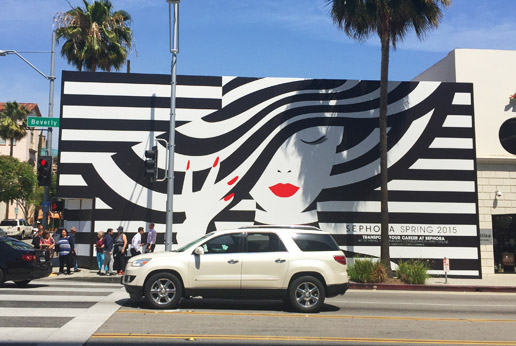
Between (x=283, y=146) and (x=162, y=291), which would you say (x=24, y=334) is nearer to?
(x=162, y=291)

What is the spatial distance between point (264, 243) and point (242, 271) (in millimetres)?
802

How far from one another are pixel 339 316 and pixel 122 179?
11.8 metres

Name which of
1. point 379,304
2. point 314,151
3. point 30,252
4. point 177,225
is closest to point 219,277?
point 379,304

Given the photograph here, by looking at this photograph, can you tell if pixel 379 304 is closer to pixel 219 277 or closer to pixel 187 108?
pixel 219 277

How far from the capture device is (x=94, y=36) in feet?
86.3

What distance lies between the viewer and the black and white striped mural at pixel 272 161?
63.7ft

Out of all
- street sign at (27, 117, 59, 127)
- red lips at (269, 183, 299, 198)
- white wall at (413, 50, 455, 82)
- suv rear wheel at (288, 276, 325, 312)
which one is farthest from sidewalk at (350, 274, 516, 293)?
street sign at (27, 117, 59, 127)

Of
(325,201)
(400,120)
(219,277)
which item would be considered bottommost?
(219,277)

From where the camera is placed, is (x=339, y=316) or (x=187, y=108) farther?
(x=187, y=108)

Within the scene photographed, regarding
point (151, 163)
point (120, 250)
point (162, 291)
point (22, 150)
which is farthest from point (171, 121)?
point (22, 150)

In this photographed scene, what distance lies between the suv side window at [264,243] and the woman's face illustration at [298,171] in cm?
863

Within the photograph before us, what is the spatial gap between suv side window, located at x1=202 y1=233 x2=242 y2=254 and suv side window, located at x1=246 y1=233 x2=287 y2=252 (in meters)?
0.25

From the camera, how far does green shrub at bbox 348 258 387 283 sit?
17.1 m

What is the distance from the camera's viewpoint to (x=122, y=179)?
1945cm
